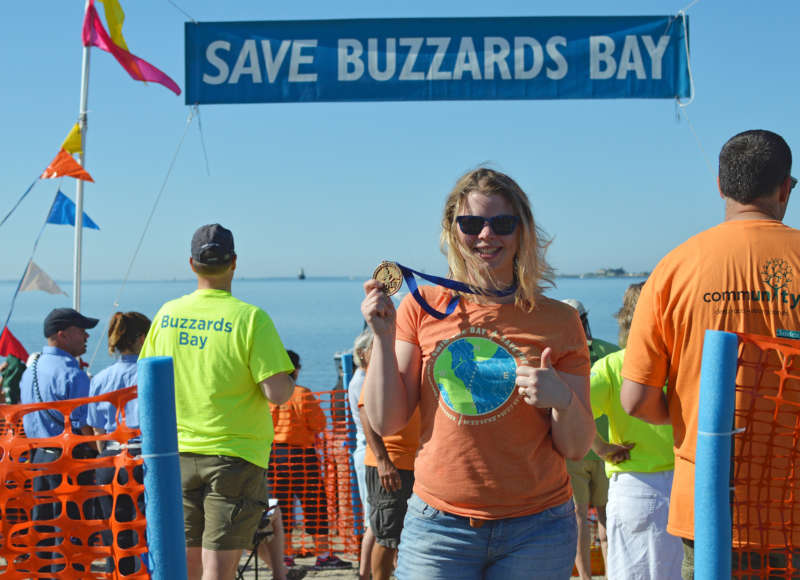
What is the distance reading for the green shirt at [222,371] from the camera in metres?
3.45

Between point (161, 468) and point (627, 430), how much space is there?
2.22 meters

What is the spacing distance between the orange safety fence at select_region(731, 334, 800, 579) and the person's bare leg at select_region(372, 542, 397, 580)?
227 cm

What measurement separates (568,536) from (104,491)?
1.44m

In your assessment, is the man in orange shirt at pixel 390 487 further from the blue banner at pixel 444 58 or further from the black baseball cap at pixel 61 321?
the blue banner at pixel 444 58

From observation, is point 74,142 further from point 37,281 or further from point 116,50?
point 37,281

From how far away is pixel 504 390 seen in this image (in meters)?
2.28

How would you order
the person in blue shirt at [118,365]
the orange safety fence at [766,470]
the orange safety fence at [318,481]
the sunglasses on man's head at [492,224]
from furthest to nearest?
1. the orange safety fence at [318,481]
2. the person in blue shirt at [118,365]
3. the sunglasses on man's head at [492,224]
4. the orange safety fence at [766,470]

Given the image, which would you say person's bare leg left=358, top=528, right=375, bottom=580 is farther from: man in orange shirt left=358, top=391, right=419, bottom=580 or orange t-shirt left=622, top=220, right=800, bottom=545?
orange t-shirt left=622, top=220, right=800, bottom=545

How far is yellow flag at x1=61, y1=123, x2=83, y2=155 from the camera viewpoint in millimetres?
7320

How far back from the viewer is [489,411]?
228 centimetres

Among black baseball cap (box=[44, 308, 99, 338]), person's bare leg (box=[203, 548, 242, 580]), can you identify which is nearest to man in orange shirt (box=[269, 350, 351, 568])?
black baseball cap (box=[44, 308, 99, 338])

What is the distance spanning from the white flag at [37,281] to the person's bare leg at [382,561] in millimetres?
6202

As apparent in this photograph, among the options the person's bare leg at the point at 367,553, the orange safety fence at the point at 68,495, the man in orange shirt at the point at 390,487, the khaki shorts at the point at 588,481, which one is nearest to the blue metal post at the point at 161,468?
the orange safety fence at the point at 68,495

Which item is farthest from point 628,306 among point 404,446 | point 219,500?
point 219,500
